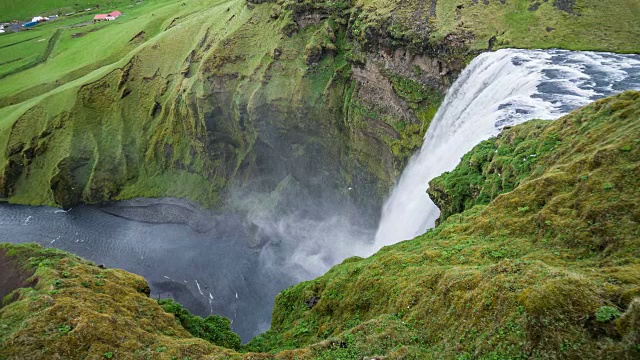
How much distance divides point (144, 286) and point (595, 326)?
2244cm

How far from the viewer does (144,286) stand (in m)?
24.5

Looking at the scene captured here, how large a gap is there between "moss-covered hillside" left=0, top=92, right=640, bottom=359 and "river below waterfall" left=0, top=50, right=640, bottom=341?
35.4 ft

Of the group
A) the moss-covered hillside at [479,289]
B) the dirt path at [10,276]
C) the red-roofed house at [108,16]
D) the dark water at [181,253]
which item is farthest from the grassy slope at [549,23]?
the red-roofed house at [108,16]

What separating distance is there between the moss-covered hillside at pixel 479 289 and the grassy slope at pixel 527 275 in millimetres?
50

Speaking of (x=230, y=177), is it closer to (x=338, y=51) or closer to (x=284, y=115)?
(x=284, y=115)

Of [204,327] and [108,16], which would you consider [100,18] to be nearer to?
[108,16]

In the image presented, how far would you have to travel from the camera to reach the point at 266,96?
2650 inches

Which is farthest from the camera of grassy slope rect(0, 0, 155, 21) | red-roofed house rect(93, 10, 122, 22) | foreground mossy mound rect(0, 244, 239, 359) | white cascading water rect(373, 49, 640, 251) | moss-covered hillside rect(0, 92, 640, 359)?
grassy slope rect(0, 0, 155, 21)

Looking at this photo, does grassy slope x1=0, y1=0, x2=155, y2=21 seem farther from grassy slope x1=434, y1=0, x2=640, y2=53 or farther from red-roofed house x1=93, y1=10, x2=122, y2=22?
grassy slope x1=434, y1=0, x2=640, y2=53

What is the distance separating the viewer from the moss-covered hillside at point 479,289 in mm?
12430

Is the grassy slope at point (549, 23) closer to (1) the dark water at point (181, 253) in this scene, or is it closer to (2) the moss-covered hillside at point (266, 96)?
(2) the moss-covered hillside at point (266, 96)

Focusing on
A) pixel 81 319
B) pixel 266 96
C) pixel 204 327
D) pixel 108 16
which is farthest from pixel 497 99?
pixel 108 16

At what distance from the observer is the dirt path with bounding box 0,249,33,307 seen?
20.4 metres

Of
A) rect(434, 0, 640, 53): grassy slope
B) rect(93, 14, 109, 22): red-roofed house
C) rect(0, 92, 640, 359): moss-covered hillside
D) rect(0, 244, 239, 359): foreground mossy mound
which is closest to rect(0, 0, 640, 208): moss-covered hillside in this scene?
rect(434, 0, 640, 53): grassy slope
